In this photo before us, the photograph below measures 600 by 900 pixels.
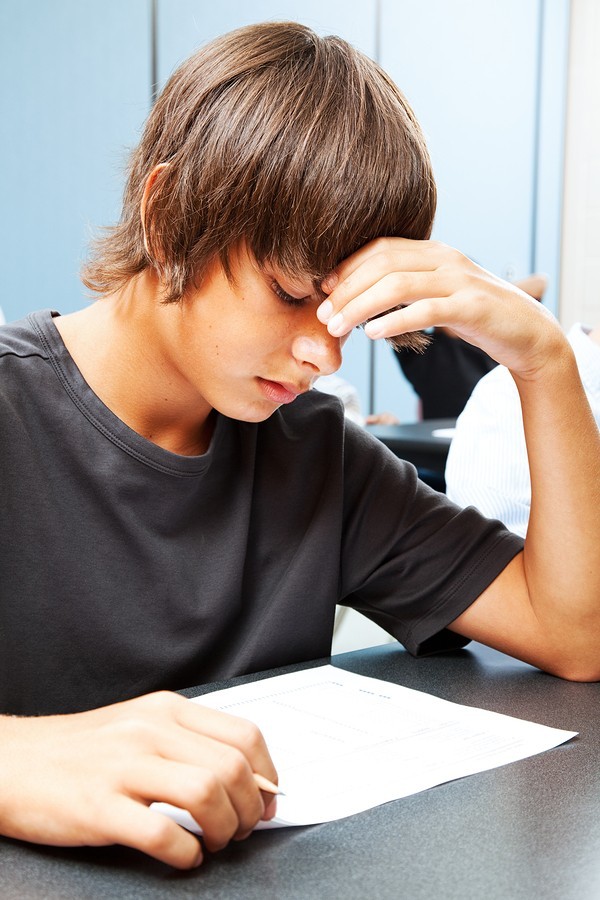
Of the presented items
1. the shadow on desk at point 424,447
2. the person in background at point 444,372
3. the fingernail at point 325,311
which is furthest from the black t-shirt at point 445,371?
the fingernail at point 325,311

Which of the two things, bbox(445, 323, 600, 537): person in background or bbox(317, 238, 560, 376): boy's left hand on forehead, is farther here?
bbox(445, 323, 600, 537): person in background

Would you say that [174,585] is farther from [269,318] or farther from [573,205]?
[573,205]

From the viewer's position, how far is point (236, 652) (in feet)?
3.25

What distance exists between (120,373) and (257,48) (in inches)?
12.6

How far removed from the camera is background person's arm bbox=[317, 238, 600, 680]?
92 cm

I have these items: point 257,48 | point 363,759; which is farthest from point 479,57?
point 363,759

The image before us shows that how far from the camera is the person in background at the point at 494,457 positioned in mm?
1387

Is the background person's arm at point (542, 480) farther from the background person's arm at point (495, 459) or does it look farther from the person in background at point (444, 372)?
the person in background at point (444, 372)

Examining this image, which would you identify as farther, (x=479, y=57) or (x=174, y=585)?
(x=479, y=57)

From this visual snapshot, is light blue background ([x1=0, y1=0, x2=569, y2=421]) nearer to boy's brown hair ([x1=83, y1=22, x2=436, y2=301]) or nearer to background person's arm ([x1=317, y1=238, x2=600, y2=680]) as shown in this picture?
boy's brown hair ([x1=83, y1=22, x2=436, y2=301])

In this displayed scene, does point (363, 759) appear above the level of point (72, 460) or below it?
below

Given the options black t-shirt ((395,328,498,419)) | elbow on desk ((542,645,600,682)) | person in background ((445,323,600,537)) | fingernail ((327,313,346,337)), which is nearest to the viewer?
fingernail ((327,313,346,337))

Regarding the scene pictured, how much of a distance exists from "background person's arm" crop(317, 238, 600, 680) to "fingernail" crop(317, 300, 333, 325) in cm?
9

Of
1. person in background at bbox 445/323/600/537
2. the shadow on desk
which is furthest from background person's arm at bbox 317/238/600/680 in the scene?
the shadow on desk
